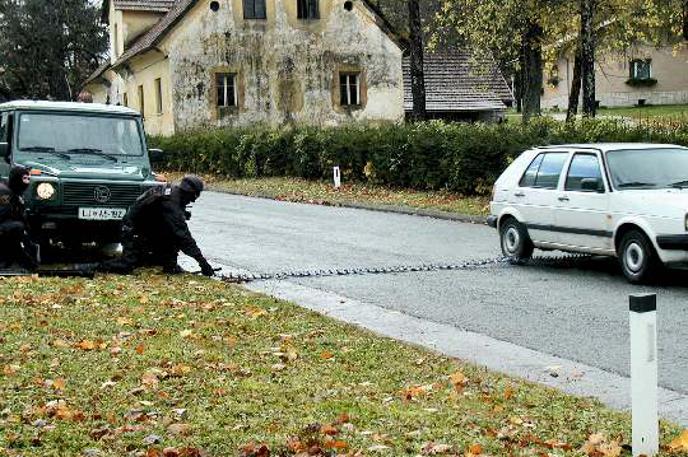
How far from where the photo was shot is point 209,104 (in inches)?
1779

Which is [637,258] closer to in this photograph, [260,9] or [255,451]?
[255,451]

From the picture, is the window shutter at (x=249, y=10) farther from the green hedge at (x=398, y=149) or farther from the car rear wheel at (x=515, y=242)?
the car rear wheel at (x=515, y=242)

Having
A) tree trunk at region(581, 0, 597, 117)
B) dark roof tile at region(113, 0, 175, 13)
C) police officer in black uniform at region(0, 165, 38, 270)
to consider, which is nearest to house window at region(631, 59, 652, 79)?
dark roof tile at region(113, 0, 175, 13)

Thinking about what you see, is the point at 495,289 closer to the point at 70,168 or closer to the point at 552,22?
the point at 70,168

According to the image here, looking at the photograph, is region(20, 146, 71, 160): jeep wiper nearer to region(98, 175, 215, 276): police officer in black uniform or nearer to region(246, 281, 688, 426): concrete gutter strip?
region(98, 175, 215, 276): police officer in black uniform

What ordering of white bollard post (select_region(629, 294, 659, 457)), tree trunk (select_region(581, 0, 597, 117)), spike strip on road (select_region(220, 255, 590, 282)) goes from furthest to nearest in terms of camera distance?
tree trunk (select_region(581, 0, 597, 117)) → spike strip on road (select_region(220, 255, 590, 282)) → white bollard post (select_region(629, 294, 659, 457))

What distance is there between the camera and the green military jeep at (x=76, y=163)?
47.4 ft

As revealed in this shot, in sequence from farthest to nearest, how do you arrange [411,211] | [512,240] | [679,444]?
[411,211], [512,240], [679,444]

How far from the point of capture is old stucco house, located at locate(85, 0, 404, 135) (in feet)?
146

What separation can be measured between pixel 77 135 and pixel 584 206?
299 inches

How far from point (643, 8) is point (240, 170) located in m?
14.3

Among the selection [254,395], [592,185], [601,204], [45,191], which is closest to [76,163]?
[45,191]

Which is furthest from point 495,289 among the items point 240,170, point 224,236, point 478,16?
point 240,170

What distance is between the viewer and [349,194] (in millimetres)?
28953
